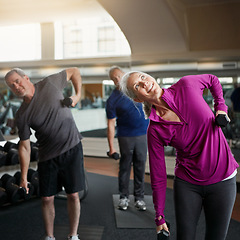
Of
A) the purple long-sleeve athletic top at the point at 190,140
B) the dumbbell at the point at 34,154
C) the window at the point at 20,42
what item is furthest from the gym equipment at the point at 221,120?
the window at the point at 20,42

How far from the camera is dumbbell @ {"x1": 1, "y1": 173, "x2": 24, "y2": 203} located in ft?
9.63

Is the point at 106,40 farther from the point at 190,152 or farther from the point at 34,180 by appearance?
the point at 190,152


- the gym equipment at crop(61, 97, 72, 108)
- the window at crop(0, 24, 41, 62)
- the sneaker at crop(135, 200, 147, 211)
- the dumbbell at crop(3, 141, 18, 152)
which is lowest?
the sneaker at crop(135, 200, 147, 211)

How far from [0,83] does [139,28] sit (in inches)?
148

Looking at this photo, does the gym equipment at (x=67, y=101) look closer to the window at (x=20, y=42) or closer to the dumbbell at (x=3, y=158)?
the dumbbell at (x=3, y=158)

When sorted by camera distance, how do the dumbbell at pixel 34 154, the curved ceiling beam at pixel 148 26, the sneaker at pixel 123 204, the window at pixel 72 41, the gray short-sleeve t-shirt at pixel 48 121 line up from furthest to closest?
1. the window at pixel 72 41
2. the curved ceiling beam at pixel 148 26
3. the dumbbell at pixel 34 154
4. the sneaker at pixel 123 204
5. the gray short-sleeve t-shirt at pixel 48 121

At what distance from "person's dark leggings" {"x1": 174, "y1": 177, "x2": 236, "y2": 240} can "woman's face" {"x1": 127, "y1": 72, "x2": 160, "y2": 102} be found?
40 cm

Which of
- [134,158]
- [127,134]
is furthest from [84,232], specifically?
[127,134]

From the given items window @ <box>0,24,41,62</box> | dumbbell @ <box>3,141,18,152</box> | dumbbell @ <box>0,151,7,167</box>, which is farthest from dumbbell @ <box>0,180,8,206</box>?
window @ <box>0,24,41,62</box>

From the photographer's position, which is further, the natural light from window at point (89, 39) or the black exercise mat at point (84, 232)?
the natural light from window at point (89, 39)

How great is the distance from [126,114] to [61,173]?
964 millimetres

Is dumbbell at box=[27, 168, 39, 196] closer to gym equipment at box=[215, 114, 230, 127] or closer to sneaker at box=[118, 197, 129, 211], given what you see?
sneaker at box=[118, 197, 129, 211]

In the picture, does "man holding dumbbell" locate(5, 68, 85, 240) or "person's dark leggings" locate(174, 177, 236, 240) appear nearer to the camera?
"person's dark leggings" locate(174, 177, 236, 240)

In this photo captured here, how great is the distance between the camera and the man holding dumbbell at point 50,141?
2041 millimetres
